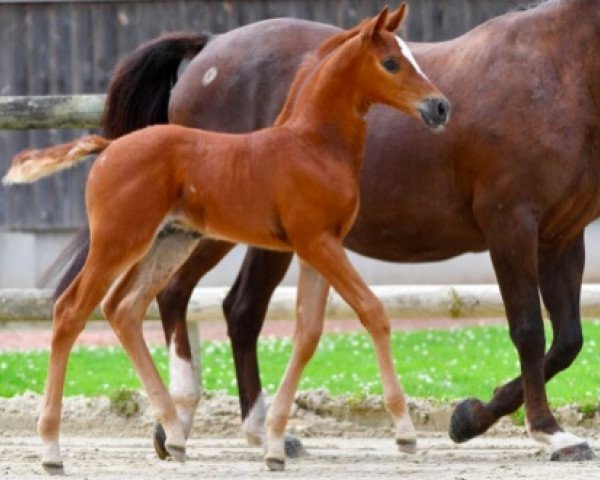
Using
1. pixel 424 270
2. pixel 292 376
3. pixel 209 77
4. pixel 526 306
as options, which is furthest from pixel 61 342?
pixel 424 270

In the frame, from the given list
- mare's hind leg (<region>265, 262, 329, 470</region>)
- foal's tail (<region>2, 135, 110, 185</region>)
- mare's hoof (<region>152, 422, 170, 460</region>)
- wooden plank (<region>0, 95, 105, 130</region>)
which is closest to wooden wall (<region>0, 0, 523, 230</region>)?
wooden plank (<region>0, 95, 105, 130</region>)

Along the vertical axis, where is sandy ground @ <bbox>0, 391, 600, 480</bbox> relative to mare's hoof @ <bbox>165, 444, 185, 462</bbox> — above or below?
below

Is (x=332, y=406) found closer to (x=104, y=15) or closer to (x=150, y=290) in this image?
(x=150, y=290)

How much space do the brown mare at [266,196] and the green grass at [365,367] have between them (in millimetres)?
2486

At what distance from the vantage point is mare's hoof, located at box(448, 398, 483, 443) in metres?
7.50

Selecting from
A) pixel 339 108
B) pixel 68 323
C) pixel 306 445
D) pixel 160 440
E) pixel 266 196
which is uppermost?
pixel 339 108

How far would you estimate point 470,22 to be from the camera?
16781 millimetres

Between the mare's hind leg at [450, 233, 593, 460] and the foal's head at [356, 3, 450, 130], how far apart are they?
1.44 m

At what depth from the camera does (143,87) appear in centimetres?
840

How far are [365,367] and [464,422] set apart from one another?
3.78m

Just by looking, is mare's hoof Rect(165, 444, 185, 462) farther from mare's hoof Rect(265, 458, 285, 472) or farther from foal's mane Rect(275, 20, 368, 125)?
foal's mane Rect(275, 20, 368, 125)

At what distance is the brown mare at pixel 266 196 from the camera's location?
625cm

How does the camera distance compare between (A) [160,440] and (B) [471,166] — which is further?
(B) [471,166]

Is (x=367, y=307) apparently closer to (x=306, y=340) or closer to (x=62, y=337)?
(x=306, y=340)
